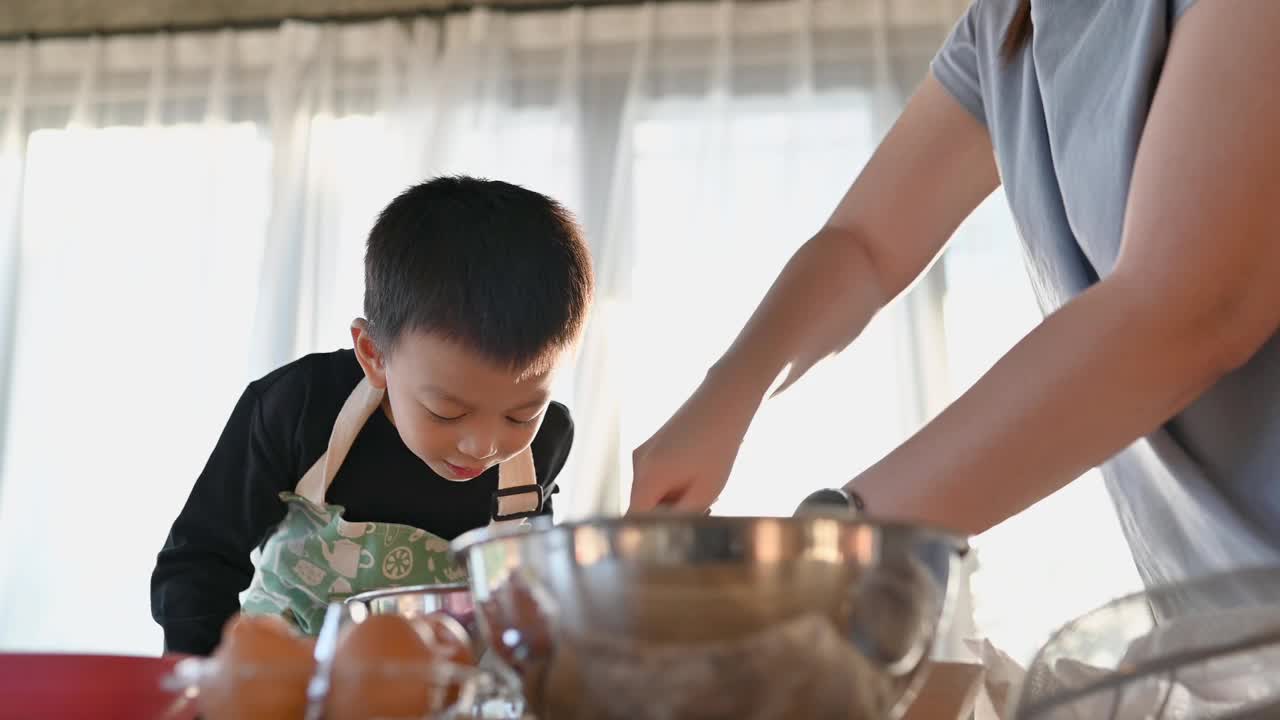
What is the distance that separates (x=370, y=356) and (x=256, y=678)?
1.03 m

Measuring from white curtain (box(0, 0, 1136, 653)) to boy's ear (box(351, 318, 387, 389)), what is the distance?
1.54m

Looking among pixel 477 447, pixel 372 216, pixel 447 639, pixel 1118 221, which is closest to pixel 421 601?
pixel 447 639

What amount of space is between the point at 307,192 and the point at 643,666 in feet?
9.81

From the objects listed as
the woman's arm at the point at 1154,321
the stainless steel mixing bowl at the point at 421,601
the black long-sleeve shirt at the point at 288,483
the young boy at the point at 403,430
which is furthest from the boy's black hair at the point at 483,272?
the woman's arm at the point at 1154,321

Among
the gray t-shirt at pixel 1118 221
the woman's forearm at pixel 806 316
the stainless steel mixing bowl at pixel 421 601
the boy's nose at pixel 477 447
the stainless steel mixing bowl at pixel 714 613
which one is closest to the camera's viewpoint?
the stainless steel mixing bowl at pixel 714 613

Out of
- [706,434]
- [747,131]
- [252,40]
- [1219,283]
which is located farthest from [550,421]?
[252,40]

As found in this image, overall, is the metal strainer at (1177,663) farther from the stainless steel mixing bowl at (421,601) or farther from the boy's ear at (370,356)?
the boy's ear at (370,356)

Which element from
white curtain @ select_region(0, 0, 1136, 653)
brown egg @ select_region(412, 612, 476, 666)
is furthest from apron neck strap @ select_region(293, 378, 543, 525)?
white curtain @ select_region(0, 0, 1136, 653)

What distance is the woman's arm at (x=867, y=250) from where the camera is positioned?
0.85 meters

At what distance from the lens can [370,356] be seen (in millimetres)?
1394

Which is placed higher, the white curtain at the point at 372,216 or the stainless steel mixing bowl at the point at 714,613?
the white curtain at the point at 372,216

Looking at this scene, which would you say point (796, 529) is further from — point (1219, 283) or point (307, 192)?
point (307, 192)

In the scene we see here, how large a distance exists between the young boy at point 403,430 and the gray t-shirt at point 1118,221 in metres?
0.53

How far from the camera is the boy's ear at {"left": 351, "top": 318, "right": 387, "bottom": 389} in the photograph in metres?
1.39
